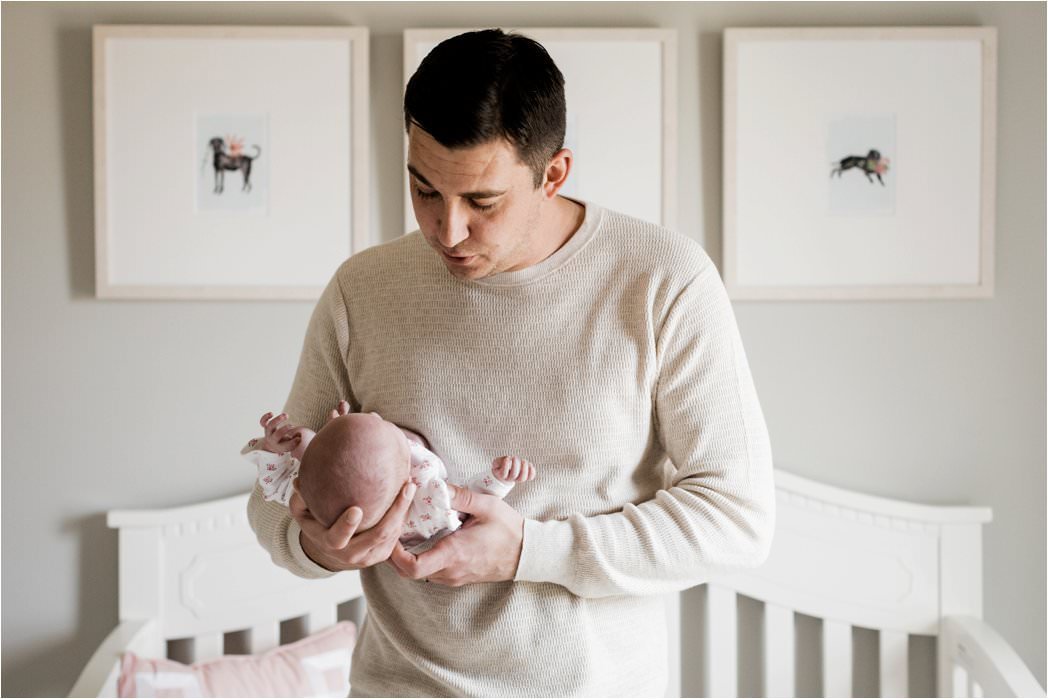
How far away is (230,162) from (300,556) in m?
1.25

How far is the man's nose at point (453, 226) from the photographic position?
1.01m

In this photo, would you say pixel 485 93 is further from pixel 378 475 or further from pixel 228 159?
pixel 228 159

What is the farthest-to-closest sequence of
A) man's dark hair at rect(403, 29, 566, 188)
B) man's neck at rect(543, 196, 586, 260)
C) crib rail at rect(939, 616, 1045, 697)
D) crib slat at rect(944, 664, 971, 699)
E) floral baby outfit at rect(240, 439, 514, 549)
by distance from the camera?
crib slat at rect(944, 664, 971, 699), crib rail at rect(939, 616, 1045, 697), man's neck at rect(543, 196, 586, 260), floral baby outfit at rect(240, 439, 514, 549), man's dark hair at rect(403, 29, 566, 188)

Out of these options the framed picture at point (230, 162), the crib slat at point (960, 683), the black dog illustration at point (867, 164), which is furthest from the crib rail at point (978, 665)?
the framed picture at point (230, 162)

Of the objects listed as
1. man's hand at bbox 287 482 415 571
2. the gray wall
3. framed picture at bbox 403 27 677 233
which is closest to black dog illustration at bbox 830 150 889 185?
the gray wall

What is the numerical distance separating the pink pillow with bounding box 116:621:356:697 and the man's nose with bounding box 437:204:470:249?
1.31 metres

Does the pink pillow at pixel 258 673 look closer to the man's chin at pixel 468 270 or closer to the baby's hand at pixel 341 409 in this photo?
the baby's hand at pixel 341 409

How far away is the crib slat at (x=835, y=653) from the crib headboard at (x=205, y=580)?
42.0 inches

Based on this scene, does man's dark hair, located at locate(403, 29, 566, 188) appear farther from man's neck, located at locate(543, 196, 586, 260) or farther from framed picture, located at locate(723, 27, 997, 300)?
framed picture, located at locate(723, 27, 997, 300)

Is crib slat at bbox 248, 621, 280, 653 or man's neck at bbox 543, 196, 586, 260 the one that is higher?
man's neck at bbox 543, 196, 586, 260

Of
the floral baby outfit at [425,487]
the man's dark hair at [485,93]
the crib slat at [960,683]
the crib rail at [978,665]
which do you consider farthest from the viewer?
the crib slat at [960,683]

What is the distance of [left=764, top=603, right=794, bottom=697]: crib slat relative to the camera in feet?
7.09

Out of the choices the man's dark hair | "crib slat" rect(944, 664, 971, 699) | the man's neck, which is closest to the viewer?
the man's dark hair

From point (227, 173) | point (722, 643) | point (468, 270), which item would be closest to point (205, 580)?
point (227, 173)
